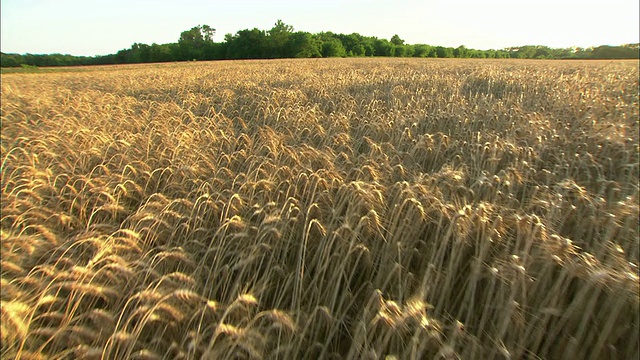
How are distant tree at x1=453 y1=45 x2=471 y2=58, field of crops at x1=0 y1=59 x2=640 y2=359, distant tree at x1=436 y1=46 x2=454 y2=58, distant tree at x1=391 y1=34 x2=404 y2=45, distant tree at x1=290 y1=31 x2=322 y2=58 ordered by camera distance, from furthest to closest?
distant tree at x1=391 y1=34 x2=404 y2=45
distant tree at x1=453 y1=45 x2=471 y2=58
distant tree at x1=436 y1=46 x2=454 y2=58
distant tree at x1=290 y1=31 x2=322 y2=58
field of crops at x1=0 y1=59 x2=640 y2=359

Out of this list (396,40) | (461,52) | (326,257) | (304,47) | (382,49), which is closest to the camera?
(326,257)

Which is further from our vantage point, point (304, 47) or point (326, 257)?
point (304, 47)

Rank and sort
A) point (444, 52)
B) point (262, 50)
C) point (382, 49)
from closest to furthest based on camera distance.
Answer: point (262, 50) → point (382, 49) → point (444, 52)

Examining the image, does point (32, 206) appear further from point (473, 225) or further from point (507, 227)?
point (507, 227)

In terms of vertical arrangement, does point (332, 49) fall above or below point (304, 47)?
below

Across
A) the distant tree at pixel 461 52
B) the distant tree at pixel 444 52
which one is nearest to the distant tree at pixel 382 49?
the distant tree at pixel 444 52

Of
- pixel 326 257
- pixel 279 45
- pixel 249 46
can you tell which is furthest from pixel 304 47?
pixel 326 257

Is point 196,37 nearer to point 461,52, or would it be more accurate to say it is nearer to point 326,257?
point 461,52

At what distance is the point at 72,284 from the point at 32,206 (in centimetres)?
155

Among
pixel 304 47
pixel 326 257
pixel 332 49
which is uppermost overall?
pixel 304 47

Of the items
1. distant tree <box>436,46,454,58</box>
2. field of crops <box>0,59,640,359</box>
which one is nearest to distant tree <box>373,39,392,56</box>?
distant tree <box>436,46,454,58</box>

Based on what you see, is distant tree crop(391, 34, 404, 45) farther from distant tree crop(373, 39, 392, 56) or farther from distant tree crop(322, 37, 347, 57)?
distant tree crop(322, 37, 347, 57)

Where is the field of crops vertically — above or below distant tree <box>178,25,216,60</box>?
below

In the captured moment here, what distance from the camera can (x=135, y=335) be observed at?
1.20m
